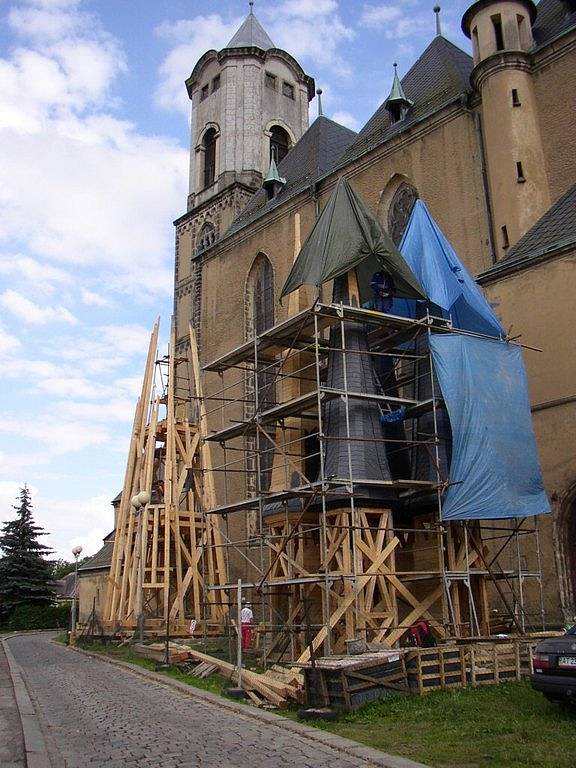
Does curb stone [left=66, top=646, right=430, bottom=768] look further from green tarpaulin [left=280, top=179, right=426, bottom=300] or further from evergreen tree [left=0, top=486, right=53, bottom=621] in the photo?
evergreen tree [left=0, top=486, right=53, bottom=621]

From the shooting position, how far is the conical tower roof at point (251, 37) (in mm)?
39562

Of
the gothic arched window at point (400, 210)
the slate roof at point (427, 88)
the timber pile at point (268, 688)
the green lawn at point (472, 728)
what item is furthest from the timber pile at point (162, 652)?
→ the slate roof at point (427, 88)

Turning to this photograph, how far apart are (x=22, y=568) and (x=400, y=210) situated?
92.8ft

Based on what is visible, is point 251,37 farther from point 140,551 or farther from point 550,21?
point 140,551

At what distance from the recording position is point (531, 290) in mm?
17688

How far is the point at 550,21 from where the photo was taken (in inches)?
909

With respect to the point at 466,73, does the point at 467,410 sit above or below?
below

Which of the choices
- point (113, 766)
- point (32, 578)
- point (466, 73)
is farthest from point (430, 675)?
point (32, 578)

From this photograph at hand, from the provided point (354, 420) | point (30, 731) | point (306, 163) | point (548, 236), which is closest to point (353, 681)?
point (30, 731)

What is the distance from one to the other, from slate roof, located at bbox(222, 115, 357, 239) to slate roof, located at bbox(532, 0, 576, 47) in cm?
839

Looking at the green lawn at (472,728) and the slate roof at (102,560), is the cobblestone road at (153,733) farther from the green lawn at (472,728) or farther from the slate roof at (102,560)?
the slate roof at (102,560)

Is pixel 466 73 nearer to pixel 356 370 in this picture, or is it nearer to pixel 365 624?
pixel 356 370

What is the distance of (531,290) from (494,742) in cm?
1157

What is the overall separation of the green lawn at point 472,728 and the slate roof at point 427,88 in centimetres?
1709
